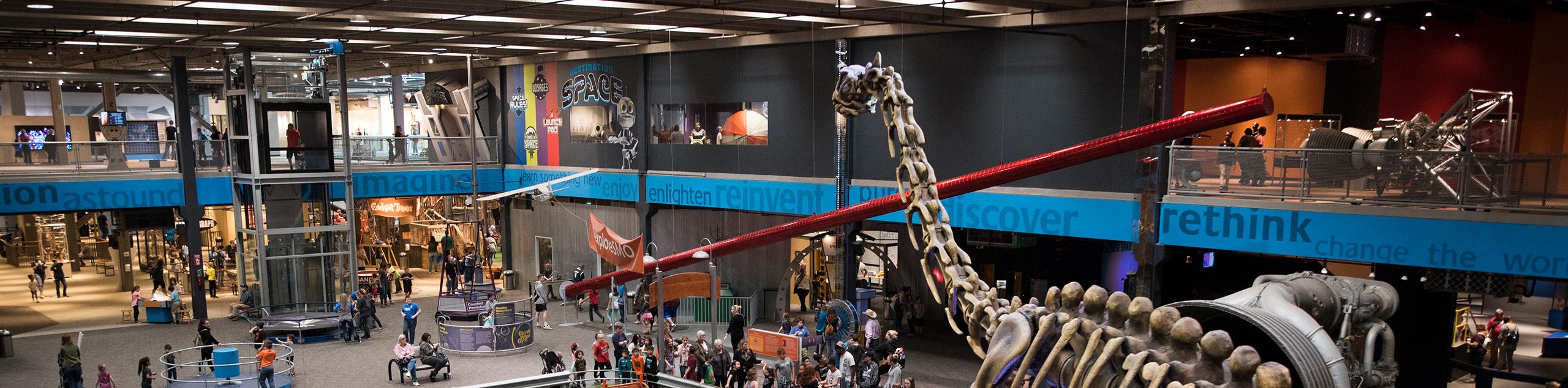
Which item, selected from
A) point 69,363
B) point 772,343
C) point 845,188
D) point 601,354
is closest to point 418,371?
point 601,354

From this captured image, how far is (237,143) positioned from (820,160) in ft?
39.5

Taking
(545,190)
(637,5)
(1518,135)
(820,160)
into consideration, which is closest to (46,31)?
(545,190)

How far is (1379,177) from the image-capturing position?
13055 mm

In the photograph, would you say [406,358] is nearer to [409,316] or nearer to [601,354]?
[409,316]

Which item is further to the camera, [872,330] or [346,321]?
[346,321]

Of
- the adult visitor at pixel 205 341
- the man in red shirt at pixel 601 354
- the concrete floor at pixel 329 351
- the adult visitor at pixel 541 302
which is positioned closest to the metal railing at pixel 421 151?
the concrete floor at pixel 329 351

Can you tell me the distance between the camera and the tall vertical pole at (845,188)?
19.2 meters

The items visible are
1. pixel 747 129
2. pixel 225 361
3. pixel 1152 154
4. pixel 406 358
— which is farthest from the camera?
pixel 747 129

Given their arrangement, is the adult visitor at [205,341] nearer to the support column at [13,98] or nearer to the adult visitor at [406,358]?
the adult visitor at [406,358]

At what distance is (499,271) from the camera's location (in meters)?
29.8

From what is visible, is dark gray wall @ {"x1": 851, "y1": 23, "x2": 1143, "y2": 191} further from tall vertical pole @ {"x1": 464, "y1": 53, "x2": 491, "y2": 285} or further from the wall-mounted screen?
tall vertical pole @ {"x1": 464, "y1": 53, "x2": 491, "y2": 285}

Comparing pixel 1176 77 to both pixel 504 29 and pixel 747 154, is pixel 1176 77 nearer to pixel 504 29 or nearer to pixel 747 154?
pixel 747 154

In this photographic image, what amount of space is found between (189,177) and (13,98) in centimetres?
1761

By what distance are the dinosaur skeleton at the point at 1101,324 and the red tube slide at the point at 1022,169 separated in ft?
5.26
